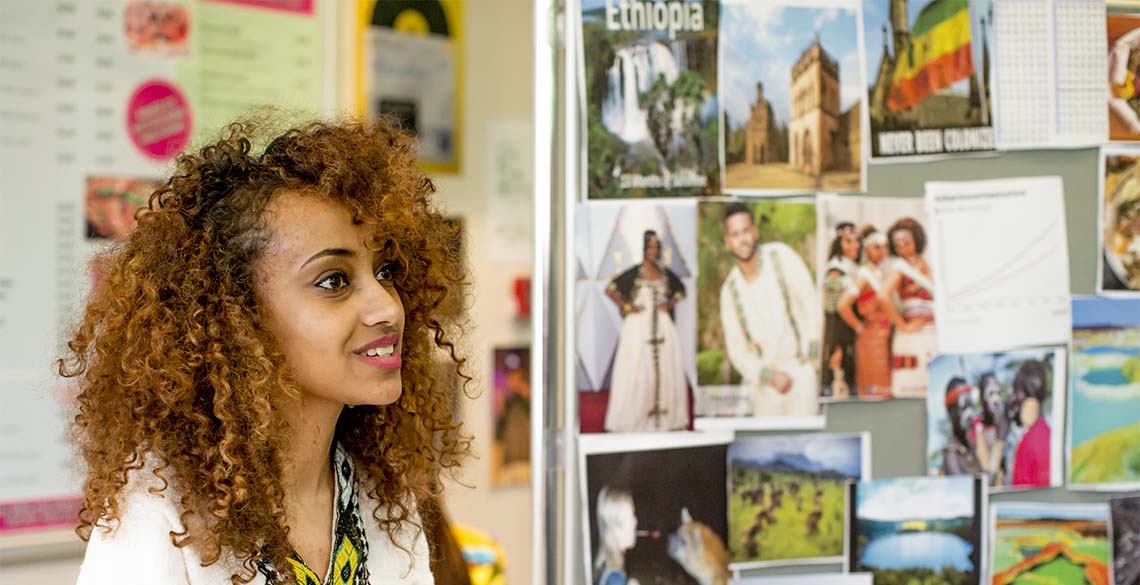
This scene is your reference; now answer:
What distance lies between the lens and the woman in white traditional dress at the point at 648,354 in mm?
1356

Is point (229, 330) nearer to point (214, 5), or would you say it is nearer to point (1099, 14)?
point (1099, 14)

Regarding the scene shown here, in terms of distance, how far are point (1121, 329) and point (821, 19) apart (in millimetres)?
588

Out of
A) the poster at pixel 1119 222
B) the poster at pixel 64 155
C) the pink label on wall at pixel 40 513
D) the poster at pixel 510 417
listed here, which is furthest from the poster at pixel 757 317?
the poster at pixel 510 417

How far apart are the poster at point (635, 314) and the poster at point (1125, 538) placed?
62 centimetres

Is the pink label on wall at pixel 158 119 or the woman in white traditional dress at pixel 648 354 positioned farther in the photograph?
the pink label on wall at pixel 158 119

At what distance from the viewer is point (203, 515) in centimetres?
126

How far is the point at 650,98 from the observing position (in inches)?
53.4

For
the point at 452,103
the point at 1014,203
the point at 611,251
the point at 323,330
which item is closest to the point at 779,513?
the point at 611,251

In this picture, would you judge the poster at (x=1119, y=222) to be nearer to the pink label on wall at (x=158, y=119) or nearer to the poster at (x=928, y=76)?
the poster at (x=928, y=76)

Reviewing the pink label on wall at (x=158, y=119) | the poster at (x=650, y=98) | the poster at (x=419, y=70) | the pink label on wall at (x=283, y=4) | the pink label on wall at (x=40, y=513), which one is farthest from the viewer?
the poster at (x=419, y=70)

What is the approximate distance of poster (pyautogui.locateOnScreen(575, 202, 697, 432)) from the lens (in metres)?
1.35

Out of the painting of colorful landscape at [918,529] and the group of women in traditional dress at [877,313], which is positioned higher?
the group of women in traditional dress at [877,313]

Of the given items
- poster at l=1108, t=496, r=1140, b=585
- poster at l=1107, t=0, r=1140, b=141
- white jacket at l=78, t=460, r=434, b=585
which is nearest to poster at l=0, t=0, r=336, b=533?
white jacket at l=78, t=460, r=434, b=585

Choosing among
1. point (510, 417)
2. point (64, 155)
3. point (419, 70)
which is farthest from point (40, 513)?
point (419, 70)
